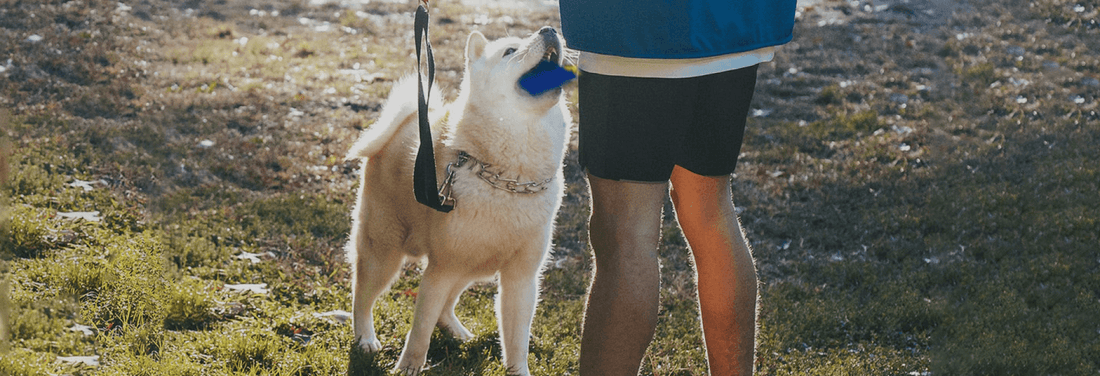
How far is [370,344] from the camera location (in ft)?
10.6

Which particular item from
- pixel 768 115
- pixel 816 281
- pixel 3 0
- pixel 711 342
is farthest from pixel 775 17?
pixel 3 0

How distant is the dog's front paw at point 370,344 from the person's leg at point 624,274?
1418 millimetres

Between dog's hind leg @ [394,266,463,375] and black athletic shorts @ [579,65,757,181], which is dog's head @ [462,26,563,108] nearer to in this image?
dog's hind leg @ [394,266,463,375]

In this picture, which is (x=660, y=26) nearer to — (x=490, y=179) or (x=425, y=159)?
(x=425, y=159)

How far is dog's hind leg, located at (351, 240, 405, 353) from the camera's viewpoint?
317cm

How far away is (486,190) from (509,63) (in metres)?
0.44

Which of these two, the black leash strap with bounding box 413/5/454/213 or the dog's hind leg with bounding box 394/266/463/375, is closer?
the black leash strap with bounding box 413/5/454/213

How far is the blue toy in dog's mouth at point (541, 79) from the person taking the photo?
277 centimetres

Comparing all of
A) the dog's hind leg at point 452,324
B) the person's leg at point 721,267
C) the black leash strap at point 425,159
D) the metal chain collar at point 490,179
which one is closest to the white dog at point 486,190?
the metal chain collar at point 490,179

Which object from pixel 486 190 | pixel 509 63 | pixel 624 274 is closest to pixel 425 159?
pixel 486 190

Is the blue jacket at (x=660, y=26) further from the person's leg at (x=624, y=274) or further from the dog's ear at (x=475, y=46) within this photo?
the dog's ear at (x=475, y=46)

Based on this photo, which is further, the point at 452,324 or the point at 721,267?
the point at 452,324

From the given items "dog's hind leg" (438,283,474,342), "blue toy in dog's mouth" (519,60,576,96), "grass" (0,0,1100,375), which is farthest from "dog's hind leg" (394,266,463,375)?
"blue toy in dog's mouth" (519,60,576,96)

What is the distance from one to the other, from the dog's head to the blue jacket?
745 millimetres
